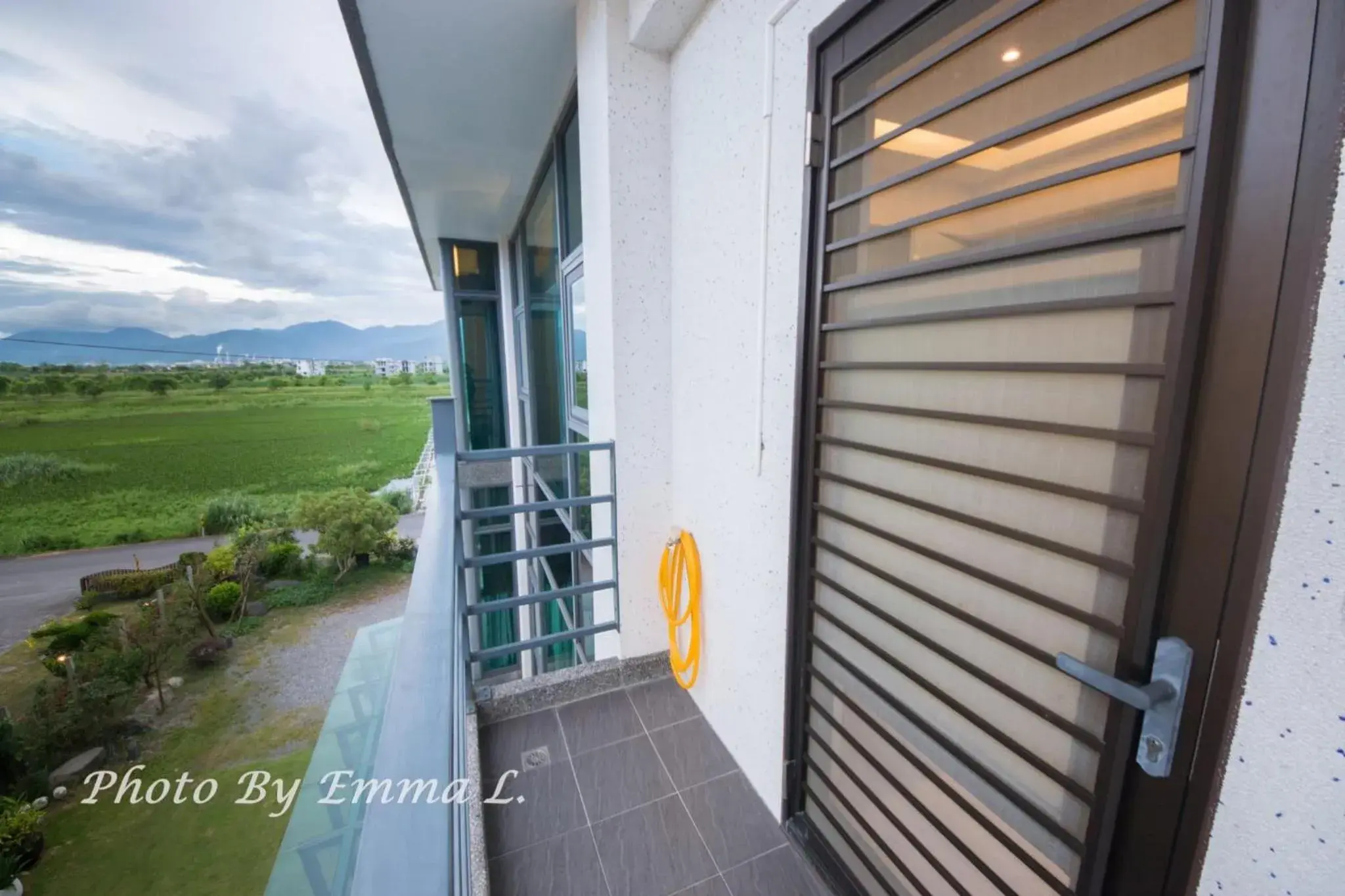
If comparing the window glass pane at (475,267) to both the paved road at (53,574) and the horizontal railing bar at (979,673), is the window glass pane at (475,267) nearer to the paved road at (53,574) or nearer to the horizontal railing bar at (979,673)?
the horizontal railing bar at (979,673)

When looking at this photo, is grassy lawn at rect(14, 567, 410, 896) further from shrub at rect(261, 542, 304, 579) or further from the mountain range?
the mountain range

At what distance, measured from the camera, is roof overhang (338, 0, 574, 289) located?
213 centimetres

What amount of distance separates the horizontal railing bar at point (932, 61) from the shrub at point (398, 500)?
1788 centimetres

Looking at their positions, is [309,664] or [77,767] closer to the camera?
[77,767]

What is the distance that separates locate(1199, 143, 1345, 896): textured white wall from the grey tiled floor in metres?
1.15

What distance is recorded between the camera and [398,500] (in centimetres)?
1636

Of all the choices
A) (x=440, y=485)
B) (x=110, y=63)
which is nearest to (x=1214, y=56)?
(x=440, y=485)

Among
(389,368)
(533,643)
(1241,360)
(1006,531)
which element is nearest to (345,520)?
(389,368)

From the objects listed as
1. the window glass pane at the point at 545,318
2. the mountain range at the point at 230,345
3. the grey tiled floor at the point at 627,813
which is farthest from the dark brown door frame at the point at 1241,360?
the mountain range at the point at 230,345

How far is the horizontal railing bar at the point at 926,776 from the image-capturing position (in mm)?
792

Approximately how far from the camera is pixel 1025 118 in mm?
754

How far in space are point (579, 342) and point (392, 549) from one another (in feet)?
56.4

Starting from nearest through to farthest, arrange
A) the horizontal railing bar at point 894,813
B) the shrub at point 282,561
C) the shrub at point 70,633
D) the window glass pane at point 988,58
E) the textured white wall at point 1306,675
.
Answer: the textured white wall at point 1306,675 < the window glass pane at point 988,58 < the horizontal railing bar at point 894,813 < the shrub at point 70,633 < the shrub at point 282,561

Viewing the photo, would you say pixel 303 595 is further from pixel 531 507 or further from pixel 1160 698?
pixel 1160 698
